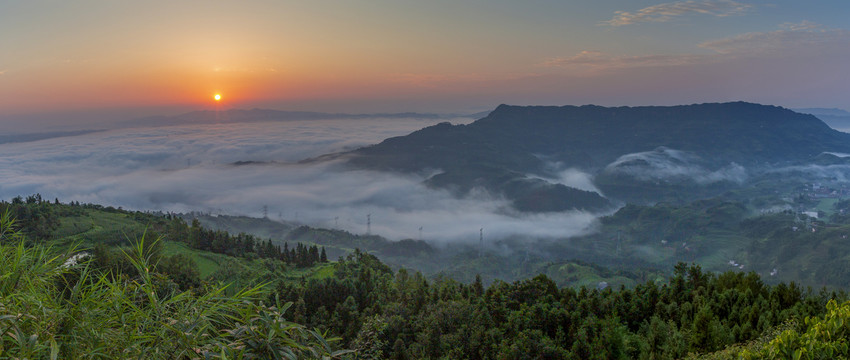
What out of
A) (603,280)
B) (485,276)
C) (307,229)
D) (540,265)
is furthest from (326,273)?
(307,229)

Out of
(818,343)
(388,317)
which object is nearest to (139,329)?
(818,343)

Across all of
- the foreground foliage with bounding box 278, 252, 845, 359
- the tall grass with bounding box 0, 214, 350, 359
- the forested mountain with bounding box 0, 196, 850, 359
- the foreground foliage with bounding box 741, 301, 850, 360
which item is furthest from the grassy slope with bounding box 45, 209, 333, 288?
the foreground foliage with bounding box 741, 301, 850, 360

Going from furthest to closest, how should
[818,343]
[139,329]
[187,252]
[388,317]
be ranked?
[187,252]
[388,317]
[818,343]
[139,329]

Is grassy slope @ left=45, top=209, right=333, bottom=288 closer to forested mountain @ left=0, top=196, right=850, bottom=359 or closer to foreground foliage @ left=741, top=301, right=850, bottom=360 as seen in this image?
forested mountain @ left=0, top=196, right=850, bottom=359

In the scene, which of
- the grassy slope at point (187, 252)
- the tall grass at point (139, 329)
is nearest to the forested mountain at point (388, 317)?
the tall grass at point (139, 329)

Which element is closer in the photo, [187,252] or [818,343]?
[818,343]

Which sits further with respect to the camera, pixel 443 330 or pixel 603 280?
pixel 603 280

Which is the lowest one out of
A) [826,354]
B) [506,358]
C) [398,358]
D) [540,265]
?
[540,265]

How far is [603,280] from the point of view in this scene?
125 m

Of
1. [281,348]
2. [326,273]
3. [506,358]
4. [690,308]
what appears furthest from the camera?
[326,273]

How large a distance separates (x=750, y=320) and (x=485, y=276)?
148m

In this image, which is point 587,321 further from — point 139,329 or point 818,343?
point 139,329

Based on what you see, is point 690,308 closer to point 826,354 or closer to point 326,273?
point 826,354

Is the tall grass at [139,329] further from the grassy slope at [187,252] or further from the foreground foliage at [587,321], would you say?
the grassy slope at [187,252]
